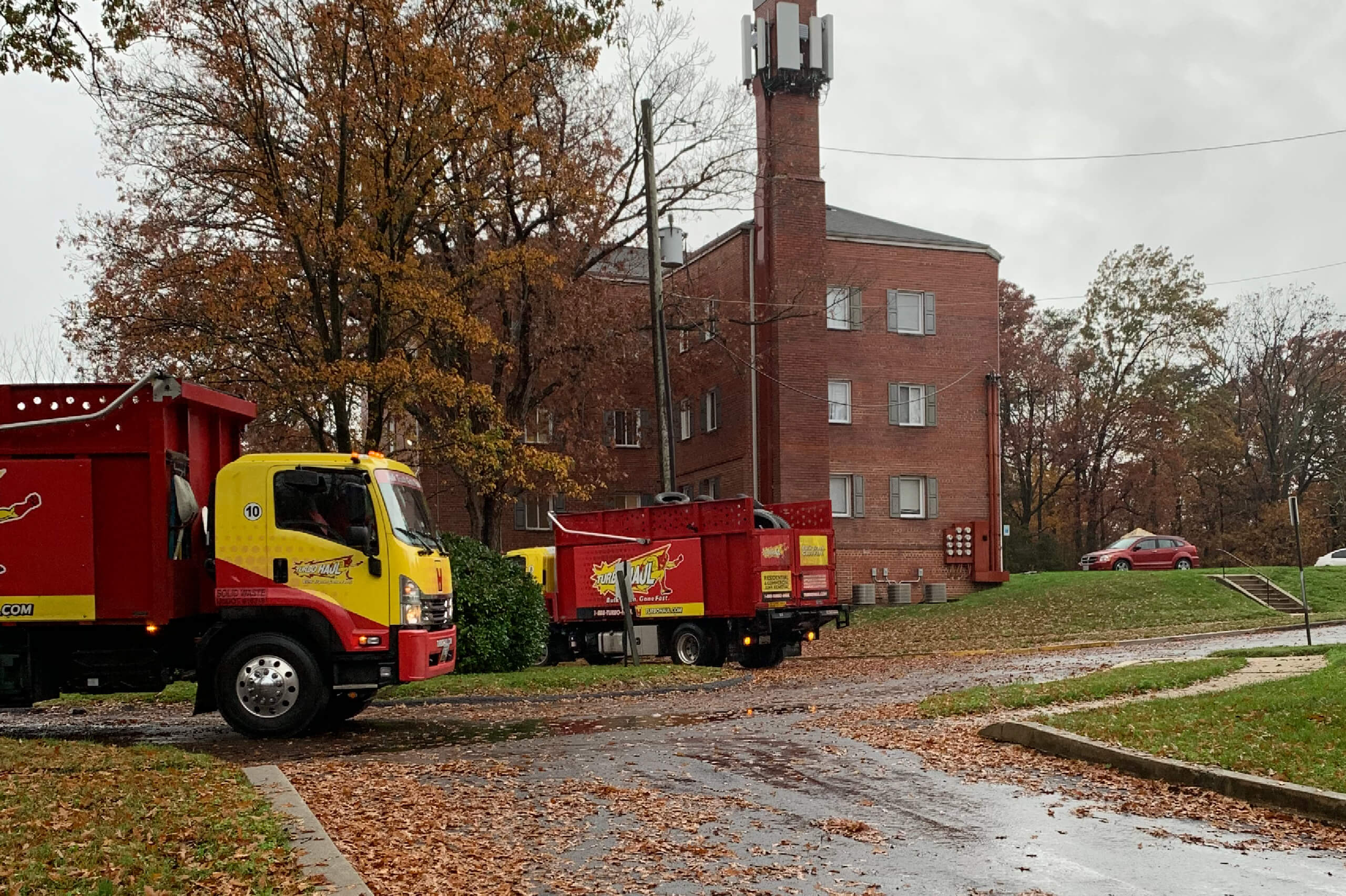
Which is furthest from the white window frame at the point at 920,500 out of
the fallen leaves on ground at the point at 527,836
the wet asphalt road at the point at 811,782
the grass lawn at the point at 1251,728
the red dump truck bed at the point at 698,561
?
the fallen leaves on ground at the point at 527,836

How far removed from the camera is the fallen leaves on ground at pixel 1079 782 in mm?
8562

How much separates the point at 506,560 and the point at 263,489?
7.72 m

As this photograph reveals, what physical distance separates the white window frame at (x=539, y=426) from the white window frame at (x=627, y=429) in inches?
164

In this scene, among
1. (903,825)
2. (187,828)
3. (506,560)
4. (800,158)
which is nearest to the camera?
(187,828)

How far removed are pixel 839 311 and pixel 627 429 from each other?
796 centimetres

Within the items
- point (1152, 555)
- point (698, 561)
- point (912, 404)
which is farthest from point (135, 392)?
point (1152, 555)

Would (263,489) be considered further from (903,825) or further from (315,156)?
(315,156)

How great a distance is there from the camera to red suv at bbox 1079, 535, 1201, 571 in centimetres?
4875

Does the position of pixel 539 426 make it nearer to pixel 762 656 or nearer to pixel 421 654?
pixel 762 656

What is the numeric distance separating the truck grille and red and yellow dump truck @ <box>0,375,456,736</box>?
1.8 inches

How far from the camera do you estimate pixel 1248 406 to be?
2721 inches

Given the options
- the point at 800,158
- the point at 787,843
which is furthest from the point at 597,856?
the point at 800,158

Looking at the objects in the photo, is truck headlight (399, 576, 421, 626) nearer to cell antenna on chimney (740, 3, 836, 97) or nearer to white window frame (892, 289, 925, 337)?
cell antenna on chimney (740, 3, 836, 97)

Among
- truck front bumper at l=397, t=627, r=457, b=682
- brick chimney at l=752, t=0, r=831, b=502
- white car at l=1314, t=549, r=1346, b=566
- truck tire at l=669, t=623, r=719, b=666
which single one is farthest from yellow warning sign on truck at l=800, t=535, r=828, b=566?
white car at l=1314, t=549, r=1346, b=566
